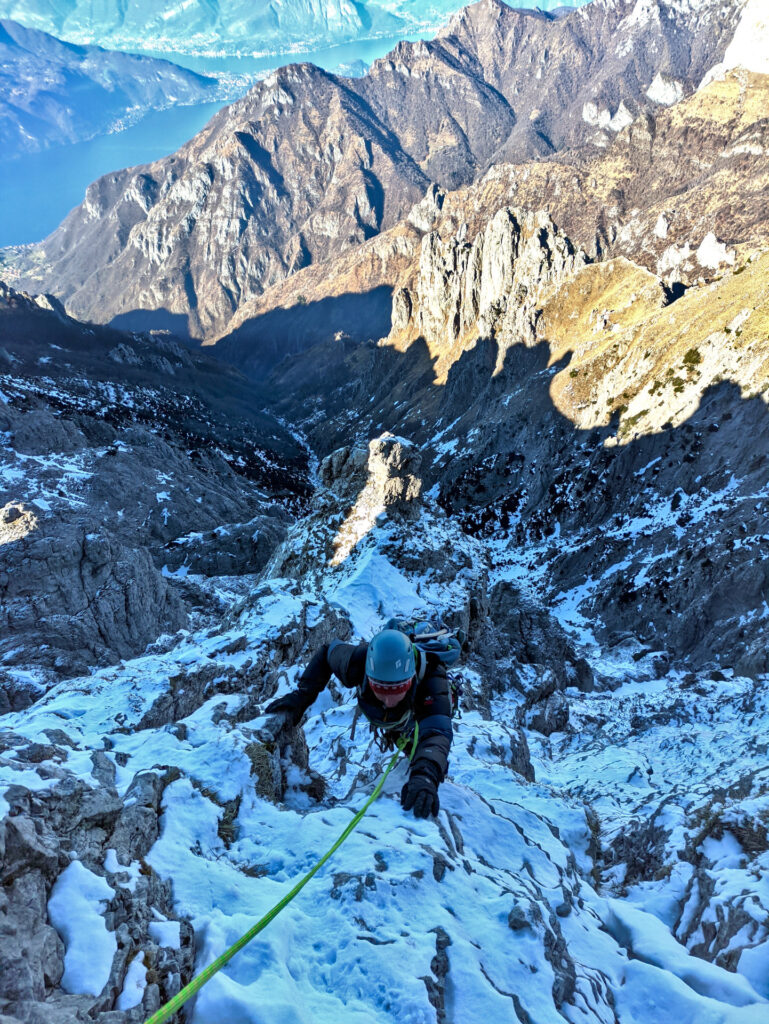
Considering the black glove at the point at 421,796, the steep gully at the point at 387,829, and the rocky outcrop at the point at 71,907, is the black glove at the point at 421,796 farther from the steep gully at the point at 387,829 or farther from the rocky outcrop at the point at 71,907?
the rocky outcrop at the point at 71,907

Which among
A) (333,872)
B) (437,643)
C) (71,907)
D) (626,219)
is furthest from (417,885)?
(626,219)

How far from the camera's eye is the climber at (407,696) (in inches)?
300

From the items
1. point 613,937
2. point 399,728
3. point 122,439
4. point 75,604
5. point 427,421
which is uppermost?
point 427,421

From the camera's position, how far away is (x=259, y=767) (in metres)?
8.98

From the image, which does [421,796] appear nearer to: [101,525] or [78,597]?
[78,597]

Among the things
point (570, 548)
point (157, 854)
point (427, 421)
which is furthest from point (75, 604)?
point (427, 421)

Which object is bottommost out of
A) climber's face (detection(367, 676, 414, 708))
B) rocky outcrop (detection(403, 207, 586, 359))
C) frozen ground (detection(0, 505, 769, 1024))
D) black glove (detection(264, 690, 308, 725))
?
frozen ground (detection(0, 505, 769, 1024))

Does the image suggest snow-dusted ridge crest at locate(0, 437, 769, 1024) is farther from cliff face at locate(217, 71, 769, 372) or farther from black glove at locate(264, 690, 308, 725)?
cliff face at locate(217, 71, 769, 372)

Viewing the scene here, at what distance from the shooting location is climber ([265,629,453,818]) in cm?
762

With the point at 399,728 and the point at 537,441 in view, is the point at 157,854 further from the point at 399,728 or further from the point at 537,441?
the point at 537,441

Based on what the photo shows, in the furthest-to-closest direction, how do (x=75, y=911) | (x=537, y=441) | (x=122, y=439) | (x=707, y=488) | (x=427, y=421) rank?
(x=427, y=421), (x=122, y=439), (x=537, y=441), (x=707, y=488), (x=75, y=911)

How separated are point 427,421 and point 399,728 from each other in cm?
9763

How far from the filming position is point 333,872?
6.72 m

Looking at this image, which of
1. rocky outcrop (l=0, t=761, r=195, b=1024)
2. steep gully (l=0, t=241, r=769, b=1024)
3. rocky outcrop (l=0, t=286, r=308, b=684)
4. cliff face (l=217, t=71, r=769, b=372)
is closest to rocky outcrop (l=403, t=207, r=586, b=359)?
cliff face (l=217, t=71, r=769, b=372)
